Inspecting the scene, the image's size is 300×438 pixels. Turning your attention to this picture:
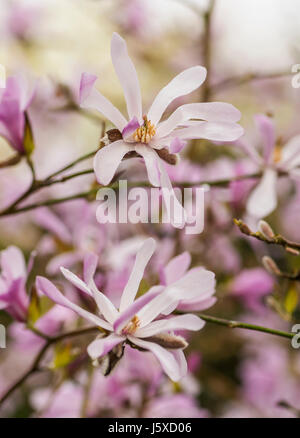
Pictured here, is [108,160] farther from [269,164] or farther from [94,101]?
[269,164]

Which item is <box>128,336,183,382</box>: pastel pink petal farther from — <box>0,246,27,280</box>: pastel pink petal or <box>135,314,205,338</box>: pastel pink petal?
<box>0,246,27,280</box>: pastel pink petal

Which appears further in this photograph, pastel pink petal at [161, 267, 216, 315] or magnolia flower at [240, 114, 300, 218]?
magnolia flower at [240, 114, 300, 218]

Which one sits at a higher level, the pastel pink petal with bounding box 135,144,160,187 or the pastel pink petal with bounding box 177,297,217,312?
the pastel pink petal with bounding box 135,144,160,187

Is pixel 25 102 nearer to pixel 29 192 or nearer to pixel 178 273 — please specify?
pixel 29 192

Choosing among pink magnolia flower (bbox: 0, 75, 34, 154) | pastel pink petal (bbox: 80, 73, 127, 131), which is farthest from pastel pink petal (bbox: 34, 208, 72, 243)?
pastel pink petal (bbox: 80, 73, 127, 131)

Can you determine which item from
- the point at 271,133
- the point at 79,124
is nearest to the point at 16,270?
the point at 271,133

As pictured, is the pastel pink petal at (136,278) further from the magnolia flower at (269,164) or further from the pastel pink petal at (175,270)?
the magnolia flower at (269,164)
